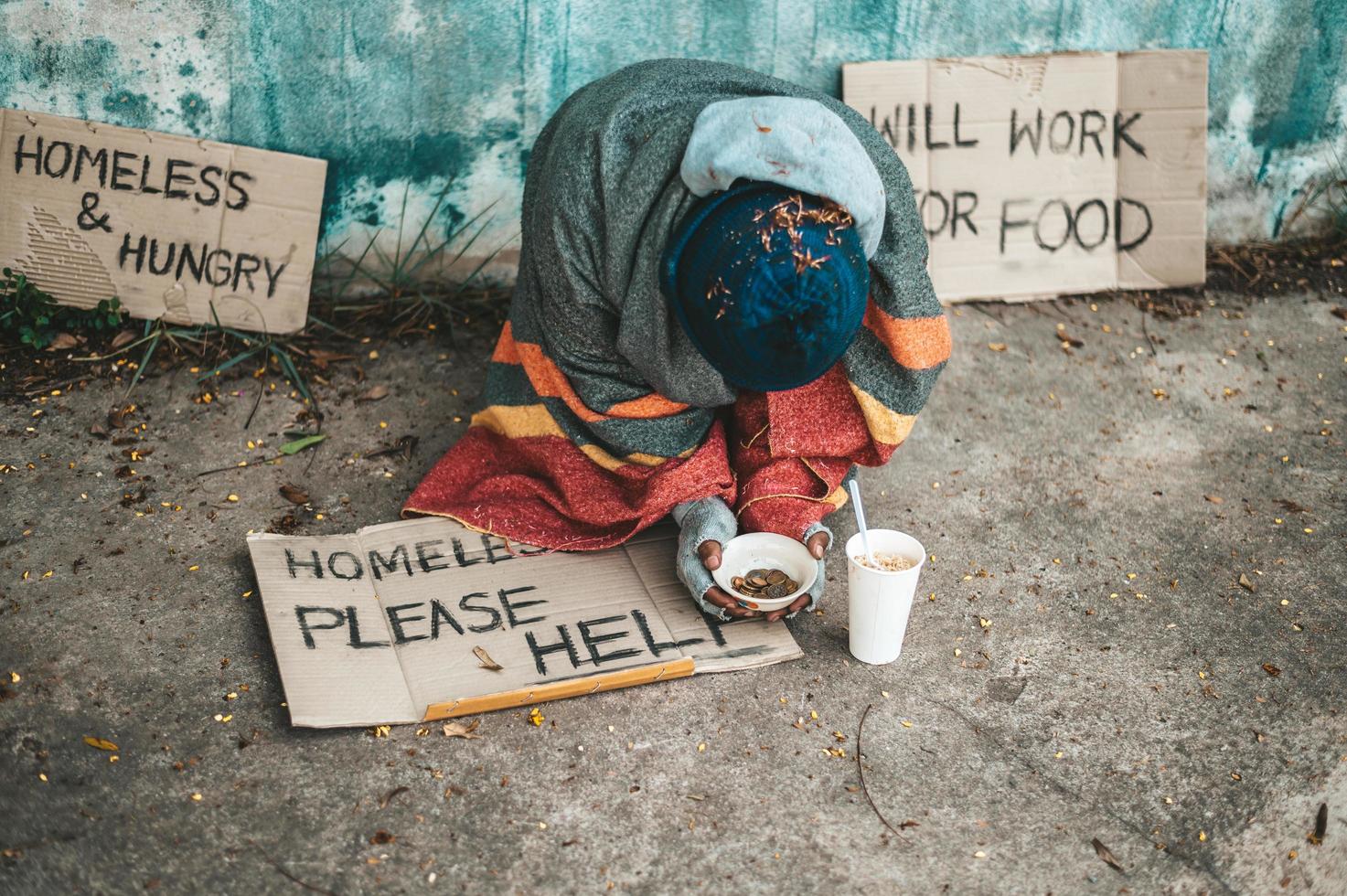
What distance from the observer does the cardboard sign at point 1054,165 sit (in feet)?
10.8

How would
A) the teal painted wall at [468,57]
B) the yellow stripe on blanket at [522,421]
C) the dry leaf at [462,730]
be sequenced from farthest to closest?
the teal painted wall at [468,57]
the yellow stripe on blanket at [522,421]
the dry leaf at [462,730]

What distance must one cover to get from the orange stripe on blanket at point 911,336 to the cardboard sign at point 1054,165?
1198 millimetres

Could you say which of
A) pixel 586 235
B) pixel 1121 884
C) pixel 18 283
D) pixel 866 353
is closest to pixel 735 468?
pixel 866 353

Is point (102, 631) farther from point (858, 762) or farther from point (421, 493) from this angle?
point (858, 762)

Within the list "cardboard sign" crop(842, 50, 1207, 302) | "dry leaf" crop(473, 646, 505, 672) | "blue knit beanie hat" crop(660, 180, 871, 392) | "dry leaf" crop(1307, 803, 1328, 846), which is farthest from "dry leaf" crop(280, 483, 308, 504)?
"dry leaf" crop(1307, 803, 1328, 846)

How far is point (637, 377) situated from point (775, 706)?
0.69 meters

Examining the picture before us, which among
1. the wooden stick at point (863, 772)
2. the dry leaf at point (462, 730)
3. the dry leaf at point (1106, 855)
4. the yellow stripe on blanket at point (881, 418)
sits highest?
the yellow stripe on blanket at point (881, 418)

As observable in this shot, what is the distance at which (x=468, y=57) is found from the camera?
295 cm

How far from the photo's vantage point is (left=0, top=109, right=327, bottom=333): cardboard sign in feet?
9.35

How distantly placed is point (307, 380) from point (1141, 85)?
2496mm

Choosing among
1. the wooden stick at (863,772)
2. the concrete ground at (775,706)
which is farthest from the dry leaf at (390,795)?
the wooden stick at (863,772)

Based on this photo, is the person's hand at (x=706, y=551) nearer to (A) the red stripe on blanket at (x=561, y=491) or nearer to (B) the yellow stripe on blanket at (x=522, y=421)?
(A) the red stripe on blanket at (x=561, y=491)

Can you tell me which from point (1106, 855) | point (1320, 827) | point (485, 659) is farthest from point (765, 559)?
point (1320, 827)

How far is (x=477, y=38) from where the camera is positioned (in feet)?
9.64
